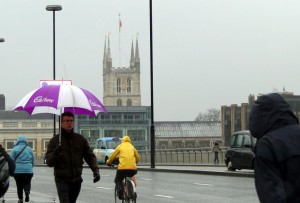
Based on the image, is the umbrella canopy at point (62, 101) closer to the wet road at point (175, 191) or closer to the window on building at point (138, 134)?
the wet road at point (175, 191)

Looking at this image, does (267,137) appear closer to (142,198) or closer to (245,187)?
(142,198)

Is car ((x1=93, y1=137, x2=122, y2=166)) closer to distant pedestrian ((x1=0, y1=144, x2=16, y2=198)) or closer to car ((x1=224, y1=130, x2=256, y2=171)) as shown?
car ((x1=224, y1=130, x2=256, y2=171))

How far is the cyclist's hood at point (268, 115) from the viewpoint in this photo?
16.9 ft

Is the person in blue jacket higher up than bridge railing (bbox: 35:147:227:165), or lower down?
higher up

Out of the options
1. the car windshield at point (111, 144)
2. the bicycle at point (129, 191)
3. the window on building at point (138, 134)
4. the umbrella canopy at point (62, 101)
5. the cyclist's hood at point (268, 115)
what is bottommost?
the bicycle at point (129, 191)

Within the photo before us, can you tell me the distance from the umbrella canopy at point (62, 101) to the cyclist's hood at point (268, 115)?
6271 millimetres

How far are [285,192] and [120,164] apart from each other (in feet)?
34.6

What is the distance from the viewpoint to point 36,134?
17500 centimetres

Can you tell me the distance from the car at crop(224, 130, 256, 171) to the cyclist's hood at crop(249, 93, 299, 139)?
24.1 metres

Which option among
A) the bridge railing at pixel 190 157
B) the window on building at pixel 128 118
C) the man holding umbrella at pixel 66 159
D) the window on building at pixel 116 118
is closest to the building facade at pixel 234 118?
the window on building at pixel 128 118

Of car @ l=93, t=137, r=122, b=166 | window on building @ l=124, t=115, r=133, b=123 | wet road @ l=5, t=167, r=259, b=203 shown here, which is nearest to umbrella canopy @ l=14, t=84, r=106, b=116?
wet road @ l=5, t=167, r=259, b=203

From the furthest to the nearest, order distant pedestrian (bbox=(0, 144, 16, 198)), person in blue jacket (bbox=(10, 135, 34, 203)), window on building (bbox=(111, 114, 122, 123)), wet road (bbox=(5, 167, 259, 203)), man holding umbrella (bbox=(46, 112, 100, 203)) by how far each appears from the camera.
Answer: window on building (bbox=(111, 114, 122, 123))
wet road (bbox=(5, 167, 259, 203))
person in blue jacket (bbox=(10, 135, 34, 203))
man holding umbrella (bbox=(46, 112, 100, 203))
distant pedestrian (bbox=(0, 144, 16, 198))

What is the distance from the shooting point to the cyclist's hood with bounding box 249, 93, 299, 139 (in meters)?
5.14

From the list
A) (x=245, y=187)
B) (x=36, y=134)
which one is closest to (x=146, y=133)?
(x=36, y=134)
